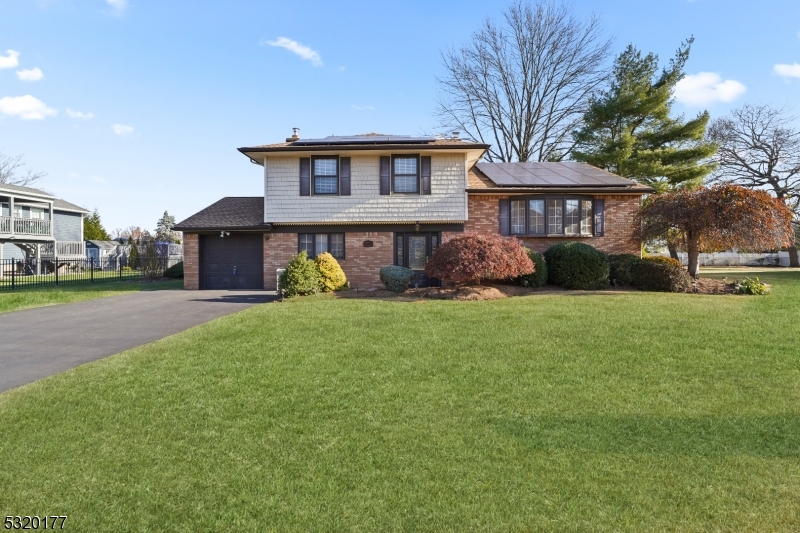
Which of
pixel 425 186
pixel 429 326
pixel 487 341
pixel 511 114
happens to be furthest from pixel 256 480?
pixel 511 114

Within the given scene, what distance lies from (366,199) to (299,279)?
4926 mm

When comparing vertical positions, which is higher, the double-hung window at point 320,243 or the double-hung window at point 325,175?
the double-hung window at point 325,175

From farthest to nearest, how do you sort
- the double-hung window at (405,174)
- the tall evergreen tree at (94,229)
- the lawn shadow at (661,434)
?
the tall evergreen tree at (94,229), the double-hung window at (405,174), the lawn shadow at (661,434)

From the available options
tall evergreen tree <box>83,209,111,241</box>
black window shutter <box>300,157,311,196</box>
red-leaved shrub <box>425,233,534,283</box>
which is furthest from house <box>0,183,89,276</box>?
red-leaved shrub <box>425,233,534,283</box>

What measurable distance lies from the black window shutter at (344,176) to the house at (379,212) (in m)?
0.04

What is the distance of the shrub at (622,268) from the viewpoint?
15375 millimetres

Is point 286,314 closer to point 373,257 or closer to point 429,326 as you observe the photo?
point 429,326

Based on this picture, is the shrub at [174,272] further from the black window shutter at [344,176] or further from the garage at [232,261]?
the black window shutter at [344,176]

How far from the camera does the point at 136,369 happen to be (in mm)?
6051

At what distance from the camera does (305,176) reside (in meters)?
16.9

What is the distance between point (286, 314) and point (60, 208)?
37790 mm

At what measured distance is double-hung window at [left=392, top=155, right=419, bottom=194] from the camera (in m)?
16.9

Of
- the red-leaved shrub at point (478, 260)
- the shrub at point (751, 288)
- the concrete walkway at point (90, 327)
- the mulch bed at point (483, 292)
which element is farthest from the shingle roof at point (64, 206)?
the shrub at point (751, 288)

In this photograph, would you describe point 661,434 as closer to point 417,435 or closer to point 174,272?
point 417,435
